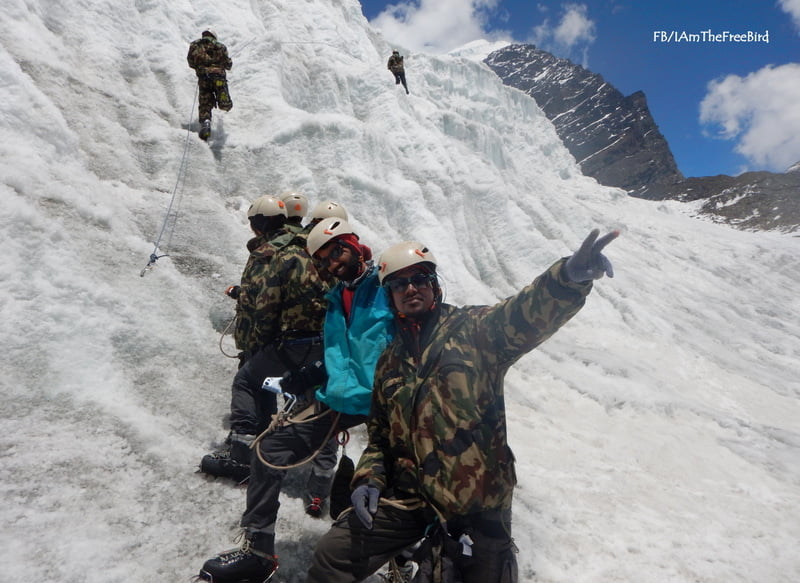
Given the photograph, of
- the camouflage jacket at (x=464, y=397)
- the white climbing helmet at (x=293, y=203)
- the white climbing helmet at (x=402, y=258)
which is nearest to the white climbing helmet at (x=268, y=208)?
the white climbing helmet at (x=293, y=203)

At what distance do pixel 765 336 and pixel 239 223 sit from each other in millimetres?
15570

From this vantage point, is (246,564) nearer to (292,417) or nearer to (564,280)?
(292,417)

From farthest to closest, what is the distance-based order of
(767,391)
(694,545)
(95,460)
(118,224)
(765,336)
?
(765,336)
(767,391)
(118,224)
(694,545)
(95,460)

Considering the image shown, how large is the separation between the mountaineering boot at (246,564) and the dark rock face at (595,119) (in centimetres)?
12066

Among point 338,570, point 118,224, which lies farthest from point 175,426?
point 118,224

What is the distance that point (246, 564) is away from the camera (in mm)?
2707

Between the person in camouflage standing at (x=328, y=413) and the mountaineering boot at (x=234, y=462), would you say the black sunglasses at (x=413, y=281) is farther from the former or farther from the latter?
the mountaineering boot at (x=234, y=462)

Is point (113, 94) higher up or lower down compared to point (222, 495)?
higher up

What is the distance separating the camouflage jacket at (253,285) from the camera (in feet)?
11.7

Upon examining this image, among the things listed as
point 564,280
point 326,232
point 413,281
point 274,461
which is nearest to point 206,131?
point 326,232

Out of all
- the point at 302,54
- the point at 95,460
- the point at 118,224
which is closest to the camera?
the point at 95,460

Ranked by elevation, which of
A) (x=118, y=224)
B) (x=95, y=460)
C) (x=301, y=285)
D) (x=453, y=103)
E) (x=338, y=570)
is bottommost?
(x=95, y=460)

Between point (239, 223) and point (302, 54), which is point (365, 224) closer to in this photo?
point (239, 223)

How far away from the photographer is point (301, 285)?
Result: 11.0 ft
